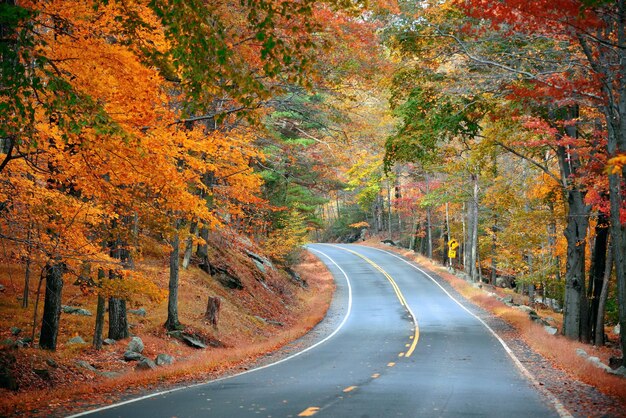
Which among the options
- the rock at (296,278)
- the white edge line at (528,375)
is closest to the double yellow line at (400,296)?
the white edge line at (528,375)

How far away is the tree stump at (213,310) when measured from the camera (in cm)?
2060

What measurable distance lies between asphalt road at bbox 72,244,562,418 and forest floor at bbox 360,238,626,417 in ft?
1.68

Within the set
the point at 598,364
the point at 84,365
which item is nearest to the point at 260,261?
the point at 84,365

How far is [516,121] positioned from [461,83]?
444 centimetres

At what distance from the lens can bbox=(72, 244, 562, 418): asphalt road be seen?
8992 millimetres

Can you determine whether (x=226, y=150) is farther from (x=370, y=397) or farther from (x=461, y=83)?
(x=370, y=397)

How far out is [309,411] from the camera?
8727 millimetres

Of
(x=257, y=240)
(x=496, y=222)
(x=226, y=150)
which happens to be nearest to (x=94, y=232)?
(x=226, y=150)

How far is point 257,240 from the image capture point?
121 ft

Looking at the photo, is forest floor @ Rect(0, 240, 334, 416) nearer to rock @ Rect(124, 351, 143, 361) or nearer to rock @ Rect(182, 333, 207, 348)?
rock @ Rect(124, 351, 143, 361)

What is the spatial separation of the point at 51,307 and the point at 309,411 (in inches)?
300

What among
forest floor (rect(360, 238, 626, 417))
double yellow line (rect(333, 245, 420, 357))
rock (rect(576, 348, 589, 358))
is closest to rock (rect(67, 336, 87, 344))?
double yellow line (rect(333, 245, 420, 357))

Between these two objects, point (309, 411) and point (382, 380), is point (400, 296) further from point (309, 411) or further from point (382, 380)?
point (309, 411)

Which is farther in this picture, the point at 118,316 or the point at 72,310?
the point at 72,310
